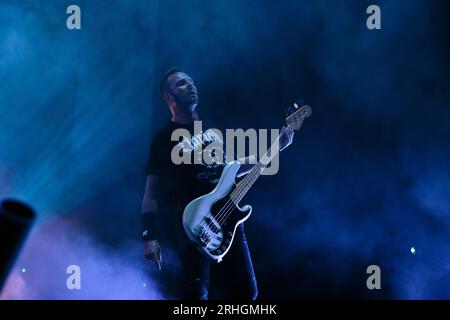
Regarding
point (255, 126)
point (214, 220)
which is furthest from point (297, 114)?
point (214, 220)

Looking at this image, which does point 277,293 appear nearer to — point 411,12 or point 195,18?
point 195,18

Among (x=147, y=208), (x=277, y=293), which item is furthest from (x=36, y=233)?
(x=277, y=293)

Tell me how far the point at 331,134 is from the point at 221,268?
4.81ft

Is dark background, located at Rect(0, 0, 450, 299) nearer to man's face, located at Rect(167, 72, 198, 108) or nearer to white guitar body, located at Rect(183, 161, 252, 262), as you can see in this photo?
man's face, located at Rect(167, 72, 198, 108)

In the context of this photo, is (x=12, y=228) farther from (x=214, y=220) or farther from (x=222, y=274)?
(x=222, y=274)

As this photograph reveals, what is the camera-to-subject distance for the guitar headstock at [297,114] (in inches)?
171

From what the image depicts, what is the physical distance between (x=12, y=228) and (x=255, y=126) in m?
3.67

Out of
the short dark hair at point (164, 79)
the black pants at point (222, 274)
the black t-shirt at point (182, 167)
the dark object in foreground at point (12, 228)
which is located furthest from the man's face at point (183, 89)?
the dark object in foreground at point (12, 228)

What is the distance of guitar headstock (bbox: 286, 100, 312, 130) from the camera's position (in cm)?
436

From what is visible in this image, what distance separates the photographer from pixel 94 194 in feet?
14.1

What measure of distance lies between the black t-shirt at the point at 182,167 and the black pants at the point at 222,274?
0.36 meters

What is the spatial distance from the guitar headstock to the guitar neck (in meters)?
0.05

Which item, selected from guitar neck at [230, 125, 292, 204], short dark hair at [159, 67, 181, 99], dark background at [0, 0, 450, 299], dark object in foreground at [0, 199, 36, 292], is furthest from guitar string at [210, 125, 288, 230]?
dark object in foreground at [0, 199, 36, 292]

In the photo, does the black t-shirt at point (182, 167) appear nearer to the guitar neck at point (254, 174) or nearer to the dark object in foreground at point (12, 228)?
the guitar neck at point (254, 174)
